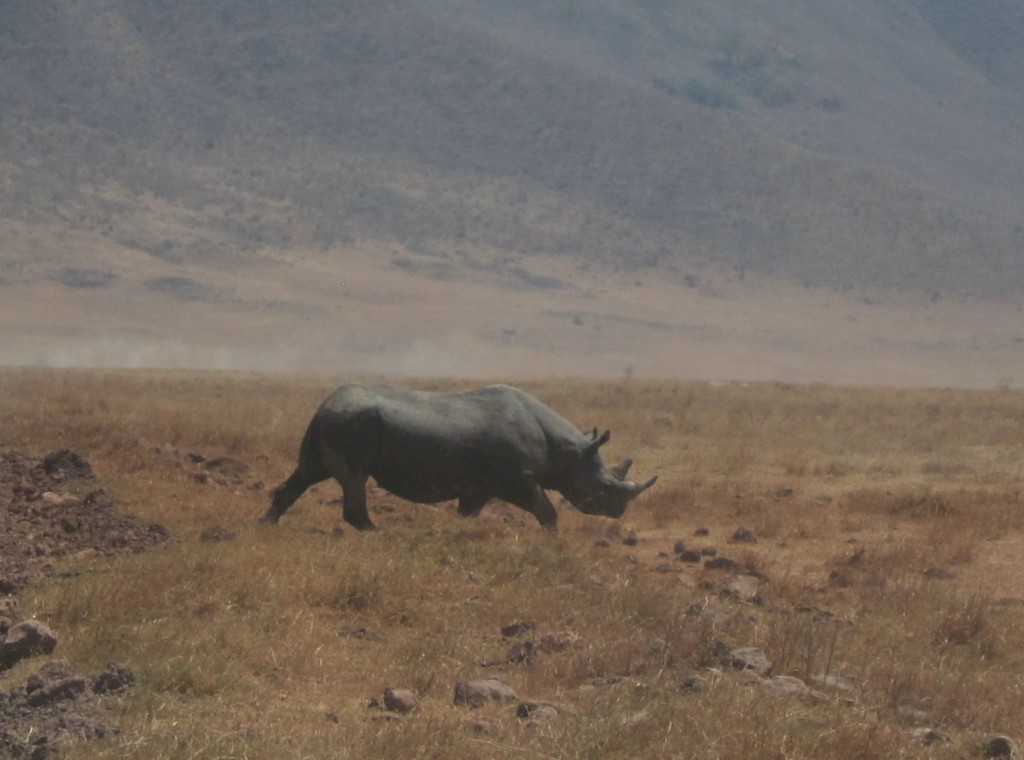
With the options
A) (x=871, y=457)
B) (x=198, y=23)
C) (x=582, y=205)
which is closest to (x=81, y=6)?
(x=198, y=23)

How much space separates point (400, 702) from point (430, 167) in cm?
9693

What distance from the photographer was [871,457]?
2338 cm

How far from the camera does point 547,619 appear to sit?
32.1ft

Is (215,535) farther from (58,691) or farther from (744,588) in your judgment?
(58,691)

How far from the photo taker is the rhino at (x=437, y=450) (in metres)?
12.9

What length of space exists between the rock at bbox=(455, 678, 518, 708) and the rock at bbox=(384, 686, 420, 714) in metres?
0.25

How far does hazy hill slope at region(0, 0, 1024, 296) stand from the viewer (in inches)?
3733

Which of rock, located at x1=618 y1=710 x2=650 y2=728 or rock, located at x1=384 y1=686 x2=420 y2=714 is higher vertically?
rock, located at x1=618 y1=710 x2=650 y2=728

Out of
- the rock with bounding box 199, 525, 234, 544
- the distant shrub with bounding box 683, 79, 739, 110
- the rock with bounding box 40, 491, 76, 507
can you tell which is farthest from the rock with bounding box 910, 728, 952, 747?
the distant shrub with bounding box 683, 79, 739, 110

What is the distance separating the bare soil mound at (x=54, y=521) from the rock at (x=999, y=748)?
215 inches

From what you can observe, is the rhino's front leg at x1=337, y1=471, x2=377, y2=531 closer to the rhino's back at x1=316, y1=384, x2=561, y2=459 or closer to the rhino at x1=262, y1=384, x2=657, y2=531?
the rhino at x1=262, y1=384, x2=657, y2=531

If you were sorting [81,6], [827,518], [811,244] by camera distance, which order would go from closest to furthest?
[827,518]
[811,244]
[81,6]

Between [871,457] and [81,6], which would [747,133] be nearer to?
[81,6]

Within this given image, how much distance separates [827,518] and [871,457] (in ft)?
25.2
